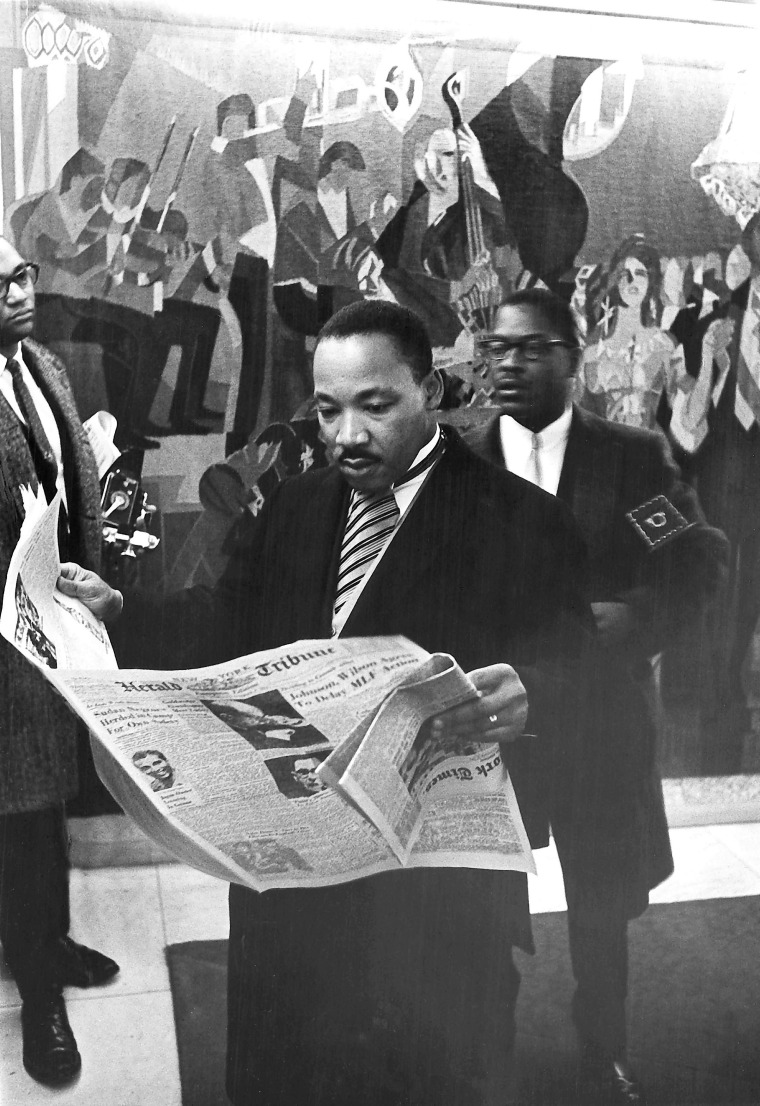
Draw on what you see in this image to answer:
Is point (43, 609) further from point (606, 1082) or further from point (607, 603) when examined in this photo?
point (606, 1082)

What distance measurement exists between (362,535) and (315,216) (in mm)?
339

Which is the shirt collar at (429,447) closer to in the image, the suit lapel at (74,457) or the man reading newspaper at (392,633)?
the man reading newspaper at (392,633)

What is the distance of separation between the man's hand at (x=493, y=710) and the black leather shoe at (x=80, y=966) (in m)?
0.49

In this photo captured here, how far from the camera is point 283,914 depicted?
1206 mm

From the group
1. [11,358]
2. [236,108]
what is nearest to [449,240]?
[236,108]

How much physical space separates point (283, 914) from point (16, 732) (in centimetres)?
37

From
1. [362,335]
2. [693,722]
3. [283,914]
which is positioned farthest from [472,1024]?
[362,335]

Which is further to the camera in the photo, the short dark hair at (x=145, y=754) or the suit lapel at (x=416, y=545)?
the suit lapel at (x=416, y=545)

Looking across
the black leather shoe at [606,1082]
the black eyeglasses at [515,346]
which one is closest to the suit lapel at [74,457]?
the black eyeglasses at [515,346]

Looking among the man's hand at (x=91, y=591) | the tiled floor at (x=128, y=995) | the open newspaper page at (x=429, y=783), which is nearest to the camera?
the open newspaper page at (x=429, y=783)

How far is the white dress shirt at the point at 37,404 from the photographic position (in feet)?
3.43

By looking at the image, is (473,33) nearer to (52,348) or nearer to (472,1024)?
(52,348)

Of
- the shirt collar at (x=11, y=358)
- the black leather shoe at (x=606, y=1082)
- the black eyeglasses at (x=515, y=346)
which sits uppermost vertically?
the black eyeglasses at (x=515, y=346)

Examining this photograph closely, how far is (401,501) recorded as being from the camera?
1.13m
